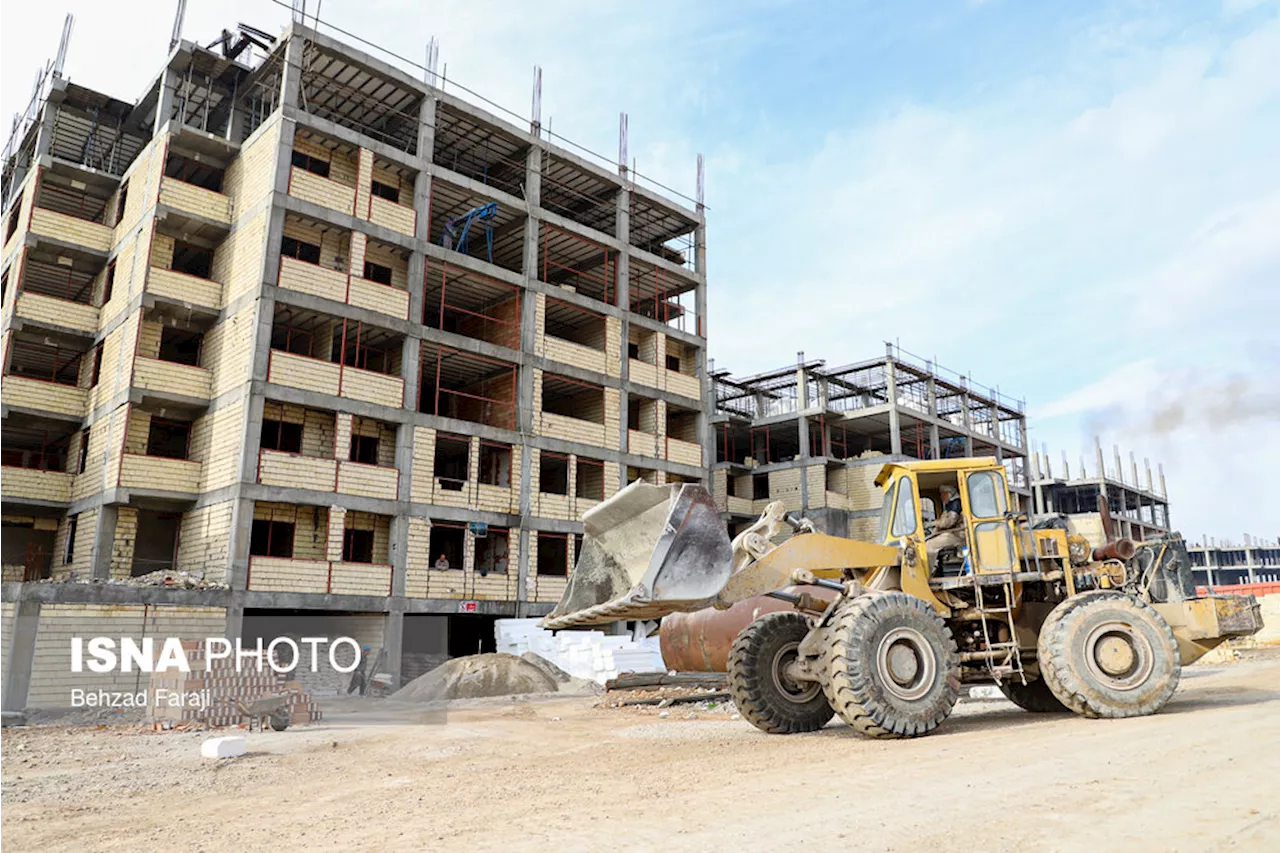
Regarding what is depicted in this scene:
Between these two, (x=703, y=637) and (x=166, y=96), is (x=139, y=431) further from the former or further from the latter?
(x=703, y=637)

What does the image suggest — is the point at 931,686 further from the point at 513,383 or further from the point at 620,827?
the point at 513,383

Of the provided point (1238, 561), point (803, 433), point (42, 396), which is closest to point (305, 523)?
point (42, 396)

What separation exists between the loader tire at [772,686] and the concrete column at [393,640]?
15.0 meters

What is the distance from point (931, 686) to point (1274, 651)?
88.1ft

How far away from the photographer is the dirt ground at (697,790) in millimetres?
5059

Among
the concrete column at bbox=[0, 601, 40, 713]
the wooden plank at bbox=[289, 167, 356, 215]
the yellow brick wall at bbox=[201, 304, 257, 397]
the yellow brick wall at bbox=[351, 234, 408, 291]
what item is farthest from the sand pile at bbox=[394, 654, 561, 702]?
the wooden plank at bbox=[289, 167, 356, 215]

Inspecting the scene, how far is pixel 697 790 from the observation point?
6582mm

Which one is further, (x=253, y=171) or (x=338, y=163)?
(x=338, y=163)

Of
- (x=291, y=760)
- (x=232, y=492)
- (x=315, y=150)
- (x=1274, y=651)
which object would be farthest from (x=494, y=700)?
(x=1274, y=651)

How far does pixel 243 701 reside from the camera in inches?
541

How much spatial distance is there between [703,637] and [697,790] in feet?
34.3

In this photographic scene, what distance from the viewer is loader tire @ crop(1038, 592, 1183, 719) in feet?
31.3

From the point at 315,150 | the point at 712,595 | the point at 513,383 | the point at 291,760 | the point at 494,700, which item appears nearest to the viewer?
the point at 712,595

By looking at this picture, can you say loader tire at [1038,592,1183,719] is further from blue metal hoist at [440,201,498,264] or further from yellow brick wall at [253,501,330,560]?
blue metal hoist at [440,201,498,264]
